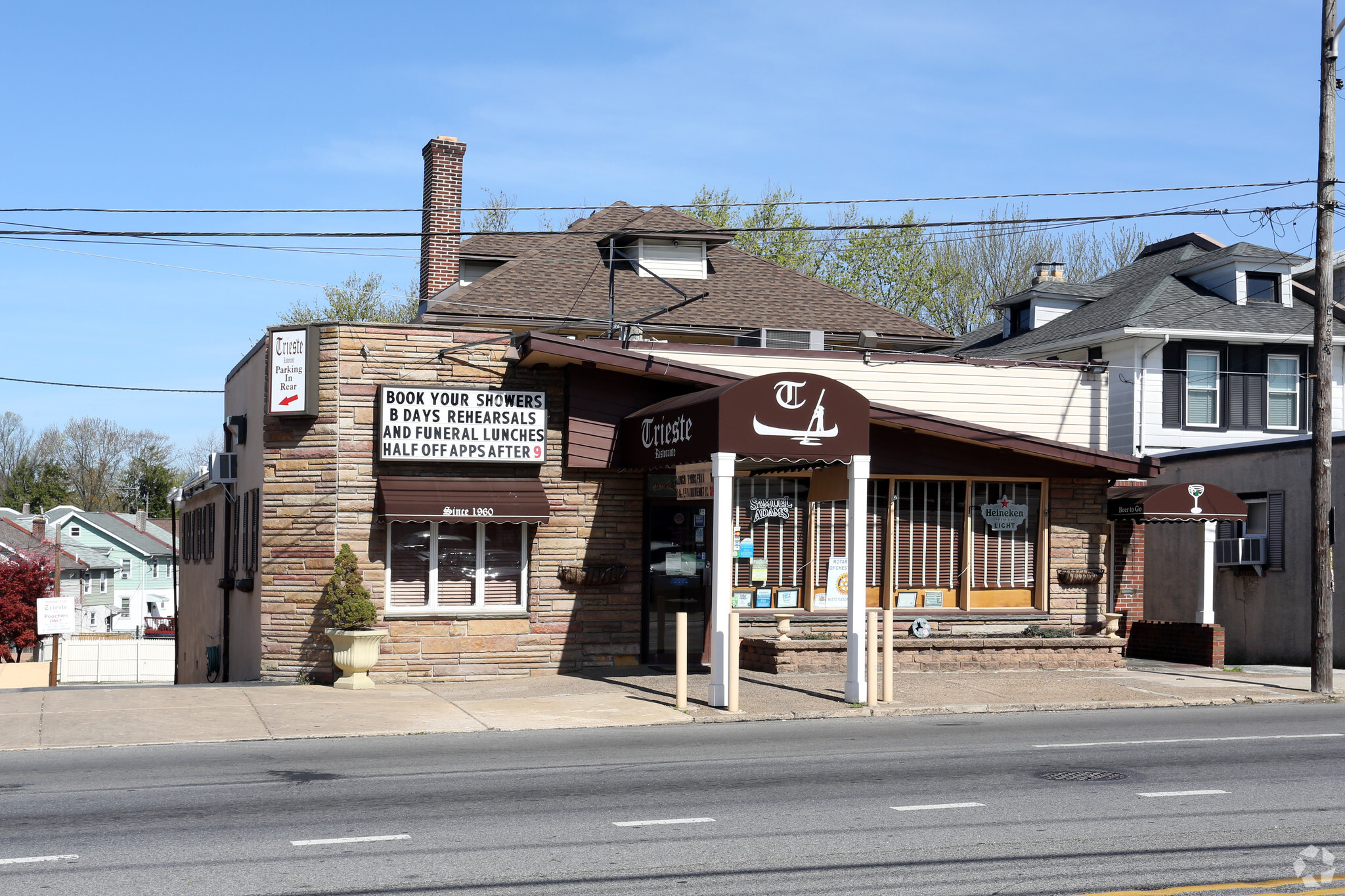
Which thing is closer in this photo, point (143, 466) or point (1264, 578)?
point (1264, 578)

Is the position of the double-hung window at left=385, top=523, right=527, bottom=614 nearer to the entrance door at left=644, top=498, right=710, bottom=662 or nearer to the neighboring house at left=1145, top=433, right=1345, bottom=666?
the entrance door at left=644, top=498, right=710, bottom=662

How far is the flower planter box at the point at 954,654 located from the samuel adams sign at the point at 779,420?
3.60 metres

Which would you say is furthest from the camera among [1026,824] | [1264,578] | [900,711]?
[1264,578]

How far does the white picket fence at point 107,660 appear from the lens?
45.0m

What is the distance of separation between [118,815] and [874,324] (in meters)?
21.0

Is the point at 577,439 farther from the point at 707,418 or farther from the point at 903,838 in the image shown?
the point at 903,838

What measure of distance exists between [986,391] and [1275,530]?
6.43m

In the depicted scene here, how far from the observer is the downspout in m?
26.7

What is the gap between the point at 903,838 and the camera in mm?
8055

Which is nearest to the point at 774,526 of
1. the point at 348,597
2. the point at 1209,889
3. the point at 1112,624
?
the point at 1112,624

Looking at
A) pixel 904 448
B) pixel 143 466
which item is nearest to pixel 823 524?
pixel 904 448

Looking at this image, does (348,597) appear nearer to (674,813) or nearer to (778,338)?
(674,813)

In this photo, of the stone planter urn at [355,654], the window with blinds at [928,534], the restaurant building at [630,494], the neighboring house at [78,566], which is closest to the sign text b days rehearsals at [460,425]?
the restaurant building at [630,494]

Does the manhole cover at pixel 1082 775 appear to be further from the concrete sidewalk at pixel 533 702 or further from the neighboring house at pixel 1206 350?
the neighboring house at pixel 1206 350
